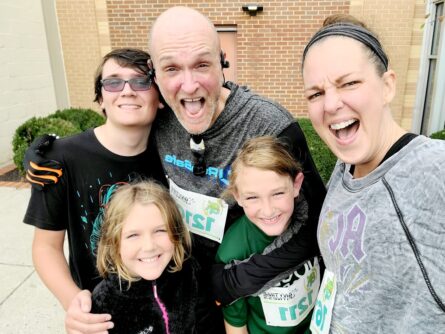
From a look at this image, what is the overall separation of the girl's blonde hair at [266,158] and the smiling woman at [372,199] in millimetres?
319

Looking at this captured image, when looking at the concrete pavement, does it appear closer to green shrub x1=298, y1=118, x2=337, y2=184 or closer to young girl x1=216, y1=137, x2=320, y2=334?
young girl x1=216, y1=137, x2=320, y2=334

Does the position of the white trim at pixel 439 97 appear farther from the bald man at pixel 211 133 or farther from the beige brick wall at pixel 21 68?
the beige brick wall at pixel 21 68

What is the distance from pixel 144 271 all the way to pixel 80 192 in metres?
0.52

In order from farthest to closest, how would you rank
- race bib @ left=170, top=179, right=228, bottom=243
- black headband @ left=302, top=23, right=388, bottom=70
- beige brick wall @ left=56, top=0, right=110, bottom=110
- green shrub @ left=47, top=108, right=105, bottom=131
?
beige brick wall @ left=56, top=0, right=110, bottom=110 → green shrub @ left=47, top=108, right=105, bottom=131 → race bib @ left=170, top=179, right=228, bottom=243 → black headband @ left=302, top=23, right=388, bottom=70

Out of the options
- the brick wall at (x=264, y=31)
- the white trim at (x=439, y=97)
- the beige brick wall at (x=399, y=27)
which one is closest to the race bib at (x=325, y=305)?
the white trim at (x=439, y=97)

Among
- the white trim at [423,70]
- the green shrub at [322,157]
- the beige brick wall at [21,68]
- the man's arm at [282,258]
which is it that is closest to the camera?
the man's arm at [282,258]

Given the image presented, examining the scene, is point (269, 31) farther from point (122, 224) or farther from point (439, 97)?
point (122, 224)

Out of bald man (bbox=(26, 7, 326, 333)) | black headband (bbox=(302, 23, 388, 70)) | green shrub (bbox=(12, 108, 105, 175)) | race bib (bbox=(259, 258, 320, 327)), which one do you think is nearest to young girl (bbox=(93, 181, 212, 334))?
bald man (bbox=(26, 7, 326, 333))

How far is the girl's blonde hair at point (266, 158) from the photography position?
1604 millimetres

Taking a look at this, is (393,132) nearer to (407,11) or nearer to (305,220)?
(305,220)

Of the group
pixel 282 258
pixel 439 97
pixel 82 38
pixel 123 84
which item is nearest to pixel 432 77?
pixel 439 97

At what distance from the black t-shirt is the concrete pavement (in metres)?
1.66

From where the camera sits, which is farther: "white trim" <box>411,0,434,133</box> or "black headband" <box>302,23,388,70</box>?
"white trim" <box>411,0,434,133</box>

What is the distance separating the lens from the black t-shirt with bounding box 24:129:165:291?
5.77 feet
